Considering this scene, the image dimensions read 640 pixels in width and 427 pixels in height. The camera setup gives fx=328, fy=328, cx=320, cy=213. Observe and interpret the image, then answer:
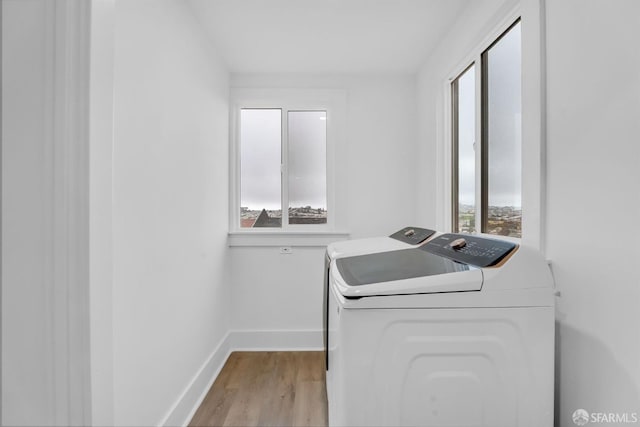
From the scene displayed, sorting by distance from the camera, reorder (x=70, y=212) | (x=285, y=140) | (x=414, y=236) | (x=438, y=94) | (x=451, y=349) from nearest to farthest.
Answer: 1. (x=70, y=212)
2. (x=451, y=349)
3. (x=414, y=236)
4. (x=438, y=94)
5. (x=285, y=140)

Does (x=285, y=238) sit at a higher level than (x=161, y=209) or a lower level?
lower

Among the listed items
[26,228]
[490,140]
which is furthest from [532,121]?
[26,228]

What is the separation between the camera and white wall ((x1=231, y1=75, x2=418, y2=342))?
9.59 ft

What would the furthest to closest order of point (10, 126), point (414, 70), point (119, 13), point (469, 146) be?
1. point (414, 70)
2. point (469, 146)
3. point (119, 13)
4. point (10, 126)

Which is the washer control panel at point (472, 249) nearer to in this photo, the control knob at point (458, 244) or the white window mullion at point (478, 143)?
the control knob at point (458, 244)

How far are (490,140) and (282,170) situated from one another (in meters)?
1.77

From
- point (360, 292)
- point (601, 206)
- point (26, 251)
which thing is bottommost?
point (360, 292)

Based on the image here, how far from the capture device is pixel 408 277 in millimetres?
990

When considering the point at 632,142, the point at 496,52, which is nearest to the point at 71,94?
the point at 632,142

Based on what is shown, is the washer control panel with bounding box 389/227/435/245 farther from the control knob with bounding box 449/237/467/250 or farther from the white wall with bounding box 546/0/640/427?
the white wall with bounding box 546/0/640/427

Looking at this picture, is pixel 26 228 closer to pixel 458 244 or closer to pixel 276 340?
pixel 458 244

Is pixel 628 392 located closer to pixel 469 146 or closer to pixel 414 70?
pixel 469 146

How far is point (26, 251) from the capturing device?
673 millimetres

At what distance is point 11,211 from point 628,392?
1603mm
